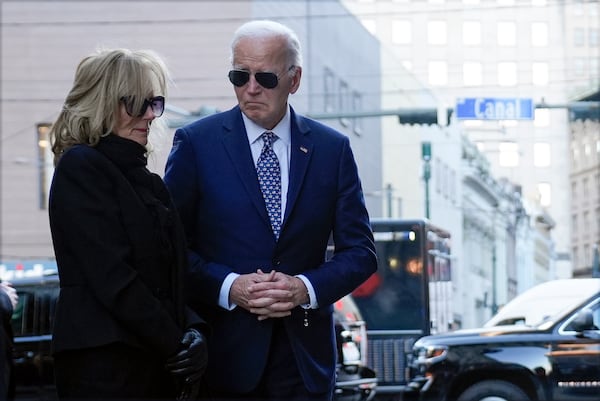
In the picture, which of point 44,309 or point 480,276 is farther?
point 480,276

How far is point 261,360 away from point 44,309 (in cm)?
1158

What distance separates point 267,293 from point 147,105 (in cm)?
69

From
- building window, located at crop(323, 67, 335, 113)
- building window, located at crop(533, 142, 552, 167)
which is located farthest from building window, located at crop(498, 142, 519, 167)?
building window, located at crop(323, 67, 335, 113)

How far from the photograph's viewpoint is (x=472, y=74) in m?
24.3

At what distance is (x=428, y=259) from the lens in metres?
19.5

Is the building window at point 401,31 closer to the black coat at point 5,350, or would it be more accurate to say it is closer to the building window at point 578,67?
the building window at point 578,67

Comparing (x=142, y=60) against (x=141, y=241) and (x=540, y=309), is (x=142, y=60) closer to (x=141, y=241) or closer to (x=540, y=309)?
(x=141, y=241)

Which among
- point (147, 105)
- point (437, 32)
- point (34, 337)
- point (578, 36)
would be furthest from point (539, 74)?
point (147, 105)

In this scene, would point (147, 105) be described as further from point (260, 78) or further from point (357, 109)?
point (357, 109)

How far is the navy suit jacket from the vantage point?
421cm

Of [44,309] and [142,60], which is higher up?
[142,60]

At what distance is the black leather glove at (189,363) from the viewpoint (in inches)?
146

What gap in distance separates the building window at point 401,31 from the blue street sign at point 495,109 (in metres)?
11.2

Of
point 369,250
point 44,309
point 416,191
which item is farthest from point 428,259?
point 416,191
